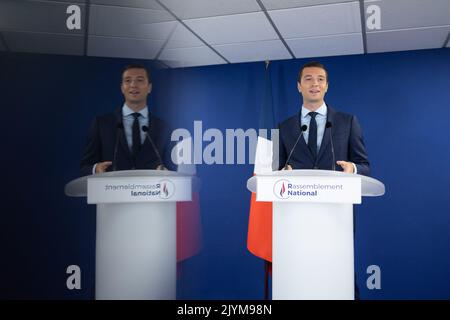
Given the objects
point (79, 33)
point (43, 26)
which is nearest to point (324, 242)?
point (79, 33)

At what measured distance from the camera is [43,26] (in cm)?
207

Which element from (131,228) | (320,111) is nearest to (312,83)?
(320,111)

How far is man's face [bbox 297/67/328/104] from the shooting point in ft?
6.92

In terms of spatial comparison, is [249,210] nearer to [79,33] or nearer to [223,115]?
[223,115]

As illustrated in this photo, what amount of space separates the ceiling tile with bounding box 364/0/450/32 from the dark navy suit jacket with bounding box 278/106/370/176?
519 mm

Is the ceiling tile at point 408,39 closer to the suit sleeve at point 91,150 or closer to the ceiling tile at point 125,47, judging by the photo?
the ceiling tile at point 125,47

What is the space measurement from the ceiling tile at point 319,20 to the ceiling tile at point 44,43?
1039 millimetres

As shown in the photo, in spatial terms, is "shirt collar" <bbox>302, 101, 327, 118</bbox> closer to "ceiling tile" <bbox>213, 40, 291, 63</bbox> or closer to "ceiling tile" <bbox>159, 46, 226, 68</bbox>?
"ceiling tile" <bbox>213, 40, 291, 63</bbox>

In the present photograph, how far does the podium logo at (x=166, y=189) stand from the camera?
1890mm

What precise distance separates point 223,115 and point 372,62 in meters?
0.85

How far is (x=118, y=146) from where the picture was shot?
80.8 inches

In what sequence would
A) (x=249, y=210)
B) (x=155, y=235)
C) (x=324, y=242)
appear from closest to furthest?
(x=324, y=242), (x=155, y=235), (x=249, y=210)

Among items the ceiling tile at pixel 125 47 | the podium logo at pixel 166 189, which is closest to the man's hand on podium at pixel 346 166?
the podium logo at pixel 166 189
